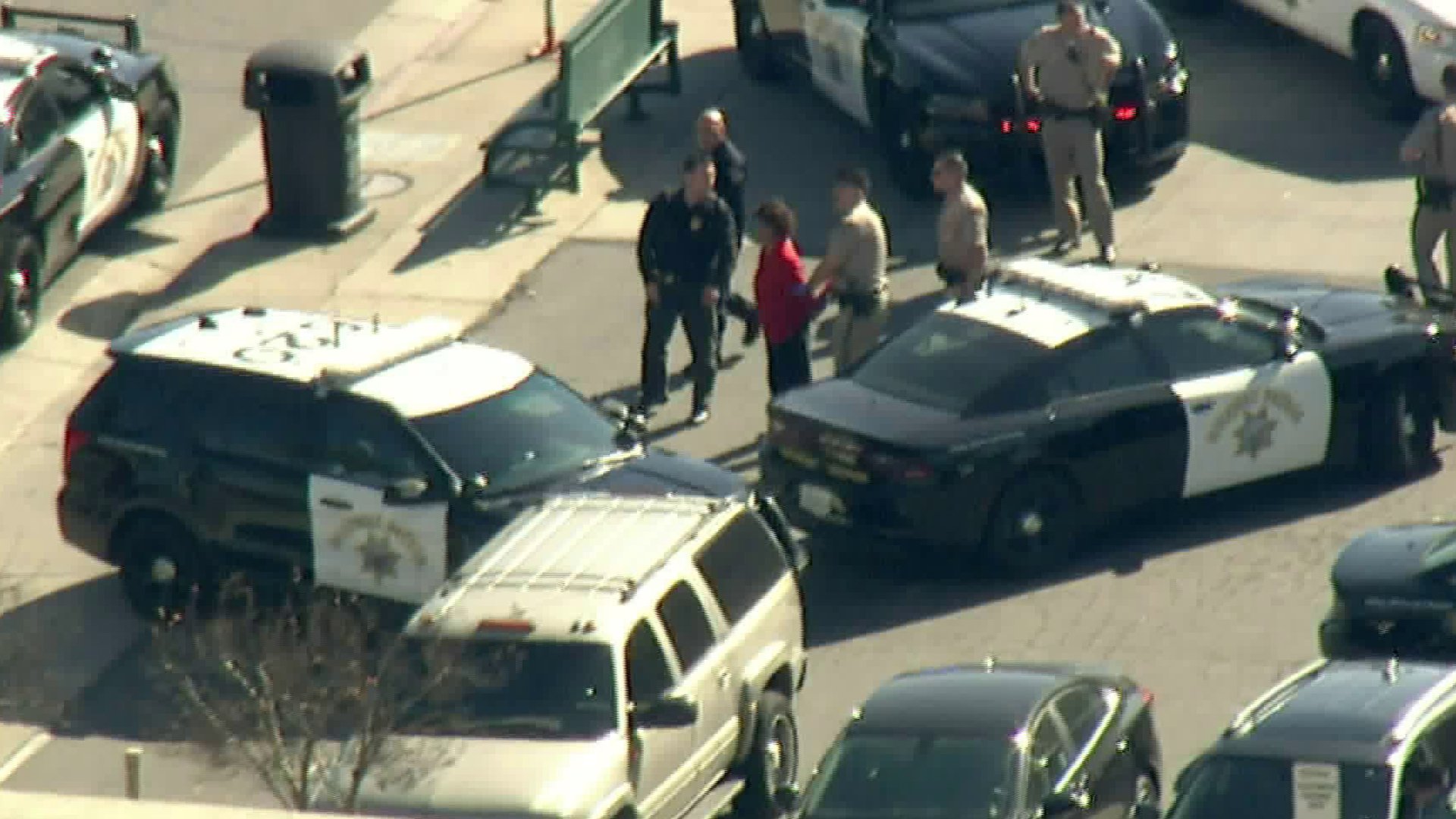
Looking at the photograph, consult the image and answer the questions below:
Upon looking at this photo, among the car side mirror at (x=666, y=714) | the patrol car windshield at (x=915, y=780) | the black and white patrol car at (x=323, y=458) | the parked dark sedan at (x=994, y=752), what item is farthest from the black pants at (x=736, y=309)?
the patrol car windshield at (x=915, y=780)

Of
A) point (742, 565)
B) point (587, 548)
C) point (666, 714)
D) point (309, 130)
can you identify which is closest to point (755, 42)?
point (309, 130)

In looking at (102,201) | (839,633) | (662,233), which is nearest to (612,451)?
(839,633)

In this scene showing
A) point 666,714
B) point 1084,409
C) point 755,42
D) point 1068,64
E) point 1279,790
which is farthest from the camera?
point 755,42

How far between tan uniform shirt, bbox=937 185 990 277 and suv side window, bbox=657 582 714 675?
5847 millimetres

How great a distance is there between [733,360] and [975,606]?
4.13 meters

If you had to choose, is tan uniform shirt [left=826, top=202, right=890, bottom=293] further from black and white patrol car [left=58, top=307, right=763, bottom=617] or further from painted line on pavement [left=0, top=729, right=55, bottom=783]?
painted line on pavement [left=0, top=729, right=55, bottom=783]

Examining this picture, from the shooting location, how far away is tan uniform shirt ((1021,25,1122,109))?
2339 centimetres

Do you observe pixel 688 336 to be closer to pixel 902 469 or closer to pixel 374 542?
pixel 902 469

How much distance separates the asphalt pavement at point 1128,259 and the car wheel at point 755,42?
0.53ft

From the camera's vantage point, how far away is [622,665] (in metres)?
15.6

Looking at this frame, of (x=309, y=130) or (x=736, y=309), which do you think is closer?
(x=736, y=309)

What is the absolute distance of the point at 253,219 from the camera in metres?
25.3

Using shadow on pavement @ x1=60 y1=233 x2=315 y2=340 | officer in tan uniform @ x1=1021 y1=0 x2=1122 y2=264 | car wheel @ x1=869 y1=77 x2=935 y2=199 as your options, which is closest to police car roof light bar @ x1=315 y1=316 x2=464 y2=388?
shadow on pavement @ x1=60 y1=233 x2=315 y2=340

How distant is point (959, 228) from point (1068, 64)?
2386 mm
